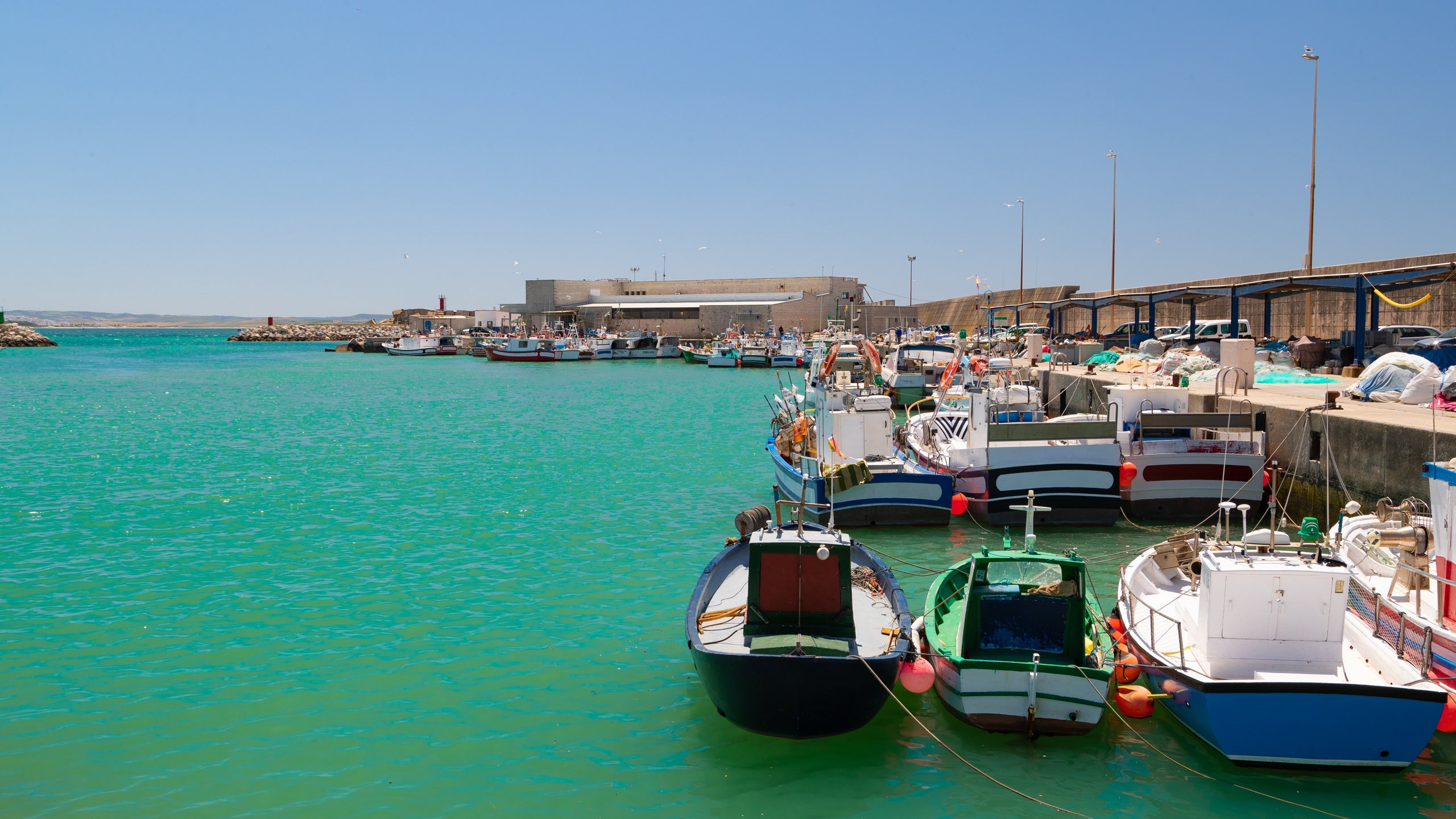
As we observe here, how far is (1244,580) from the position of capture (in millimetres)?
8805

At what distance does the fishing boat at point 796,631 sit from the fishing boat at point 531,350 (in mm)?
88233

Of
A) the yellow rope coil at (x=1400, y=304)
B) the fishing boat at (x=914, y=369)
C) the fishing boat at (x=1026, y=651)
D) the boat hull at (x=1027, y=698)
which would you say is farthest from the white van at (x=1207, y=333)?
the boat hull at (x=1027, y=698)

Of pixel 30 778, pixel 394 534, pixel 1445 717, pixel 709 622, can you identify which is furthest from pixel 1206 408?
pixel 30 778

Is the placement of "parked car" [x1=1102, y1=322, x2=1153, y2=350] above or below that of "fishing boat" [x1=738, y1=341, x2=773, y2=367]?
above

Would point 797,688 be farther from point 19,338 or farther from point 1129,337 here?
point 19,338

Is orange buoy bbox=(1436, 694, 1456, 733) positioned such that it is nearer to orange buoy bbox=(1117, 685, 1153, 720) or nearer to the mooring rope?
orange buoy bbox=(1117, 685, 1153, 720)

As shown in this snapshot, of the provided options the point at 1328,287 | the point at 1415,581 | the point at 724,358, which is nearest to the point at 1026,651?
the point at 1415,581

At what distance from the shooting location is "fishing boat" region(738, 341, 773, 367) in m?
83.4

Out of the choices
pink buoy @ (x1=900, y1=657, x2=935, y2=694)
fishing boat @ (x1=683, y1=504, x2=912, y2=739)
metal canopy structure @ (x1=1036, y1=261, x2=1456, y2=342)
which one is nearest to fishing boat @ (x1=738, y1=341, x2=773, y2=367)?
metal canopy structure @ (x1=1036, y1=261, x2=1456, y2=342)

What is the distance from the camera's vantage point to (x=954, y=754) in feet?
30.2

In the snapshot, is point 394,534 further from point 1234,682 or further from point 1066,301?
point 1066,301

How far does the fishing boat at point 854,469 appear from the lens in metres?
18.2

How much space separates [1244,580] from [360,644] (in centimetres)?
1044

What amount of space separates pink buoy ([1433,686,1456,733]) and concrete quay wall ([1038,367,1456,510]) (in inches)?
245
